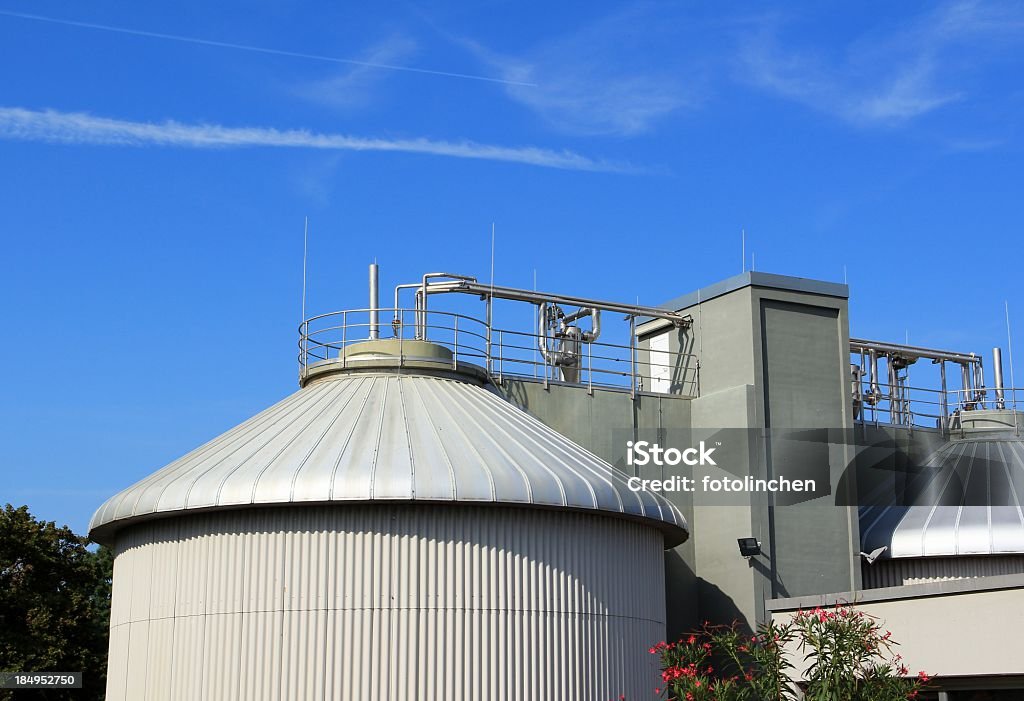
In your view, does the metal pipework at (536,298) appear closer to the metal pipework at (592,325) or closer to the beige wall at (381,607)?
the metal pipework at (592,325)

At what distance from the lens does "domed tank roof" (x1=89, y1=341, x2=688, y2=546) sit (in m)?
25.4

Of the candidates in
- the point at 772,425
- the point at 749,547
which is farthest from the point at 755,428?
the point at 749,547

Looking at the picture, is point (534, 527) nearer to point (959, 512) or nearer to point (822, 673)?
point (822, 673)

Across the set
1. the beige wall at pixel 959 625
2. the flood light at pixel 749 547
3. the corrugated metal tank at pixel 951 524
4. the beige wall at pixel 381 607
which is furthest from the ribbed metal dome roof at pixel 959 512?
the beige wall at pixel 959 625

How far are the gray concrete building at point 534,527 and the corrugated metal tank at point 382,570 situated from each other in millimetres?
51

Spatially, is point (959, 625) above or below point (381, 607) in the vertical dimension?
below

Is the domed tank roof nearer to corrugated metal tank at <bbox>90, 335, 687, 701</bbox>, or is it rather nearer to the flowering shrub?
corrugated metal tank at <bbox>90, 335, 687, 701</bbox>

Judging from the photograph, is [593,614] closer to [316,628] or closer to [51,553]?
[316,628]

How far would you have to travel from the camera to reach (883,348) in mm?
43906

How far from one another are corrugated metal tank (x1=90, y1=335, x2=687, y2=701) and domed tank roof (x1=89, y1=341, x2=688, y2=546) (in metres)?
0.05

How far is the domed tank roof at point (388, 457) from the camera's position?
83.3 feet

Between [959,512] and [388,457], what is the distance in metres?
18.0

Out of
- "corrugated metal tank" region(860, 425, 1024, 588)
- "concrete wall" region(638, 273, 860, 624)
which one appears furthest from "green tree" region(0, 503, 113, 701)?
"corrugated metal tank" region(860, 425, 1024, 588)

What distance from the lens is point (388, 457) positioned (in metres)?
26.1
